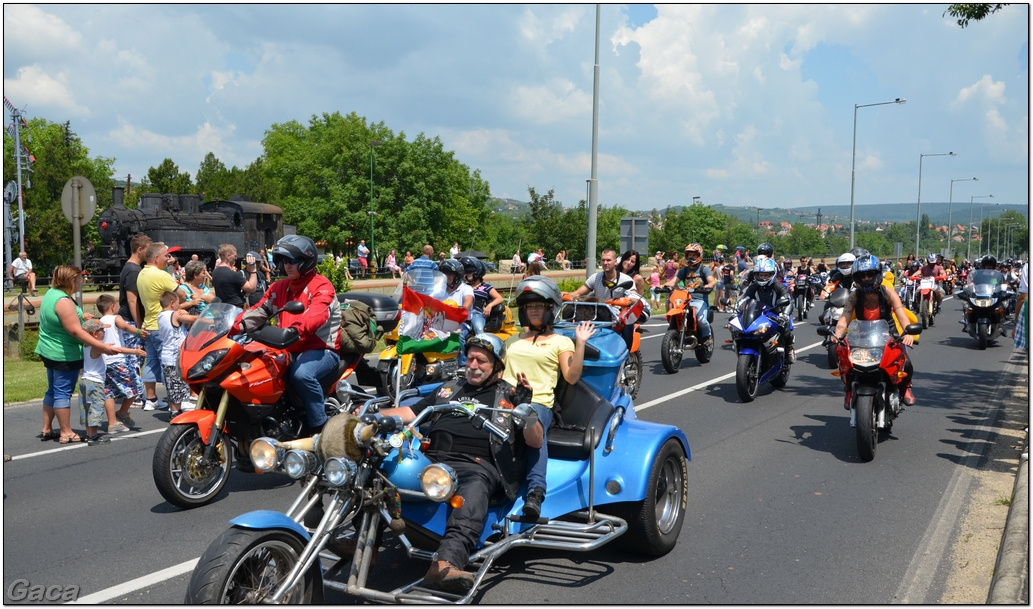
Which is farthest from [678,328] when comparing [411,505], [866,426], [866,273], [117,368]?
[411,505]

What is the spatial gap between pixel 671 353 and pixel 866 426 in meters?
5.79

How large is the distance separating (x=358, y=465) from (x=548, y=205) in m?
54.0

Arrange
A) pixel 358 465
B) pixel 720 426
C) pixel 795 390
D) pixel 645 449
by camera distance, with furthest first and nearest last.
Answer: pixel 795 390 → pixel 720 426 → pixel 645 449 → pixel 358 465

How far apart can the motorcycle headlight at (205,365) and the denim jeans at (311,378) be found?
58cm

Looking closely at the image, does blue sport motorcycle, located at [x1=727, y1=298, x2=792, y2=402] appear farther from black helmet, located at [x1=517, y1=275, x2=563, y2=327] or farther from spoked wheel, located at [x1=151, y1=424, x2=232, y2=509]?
spoked wheel, located at [x1=151, y1=424, x2=232, y2=509]

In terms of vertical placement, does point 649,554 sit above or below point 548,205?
below

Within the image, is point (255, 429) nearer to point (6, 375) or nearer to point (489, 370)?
point (489, 370)

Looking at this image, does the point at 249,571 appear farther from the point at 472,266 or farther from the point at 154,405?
the point at 154,405

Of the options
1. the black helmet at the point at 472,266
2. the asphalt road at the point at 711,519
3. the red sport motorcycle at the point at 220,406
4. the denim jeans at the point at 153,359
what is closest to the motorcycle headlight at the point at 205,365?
the red sport motorcycle at the point at 220,406

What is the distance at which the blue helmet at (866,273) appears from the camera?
8500 millimetres

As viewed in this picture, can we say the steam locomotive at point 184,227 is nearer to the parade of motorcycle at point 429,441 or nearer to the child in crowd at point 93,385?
the child in crowd at point 93,385

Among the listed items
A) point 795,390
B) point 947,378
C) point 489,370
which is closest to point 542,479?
point 489,370

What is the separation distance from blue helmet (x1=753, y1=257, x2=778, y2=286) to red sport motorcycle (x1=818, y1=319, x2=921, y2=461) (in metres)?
3.06

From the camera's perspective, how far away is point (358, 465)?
13.4 ft
